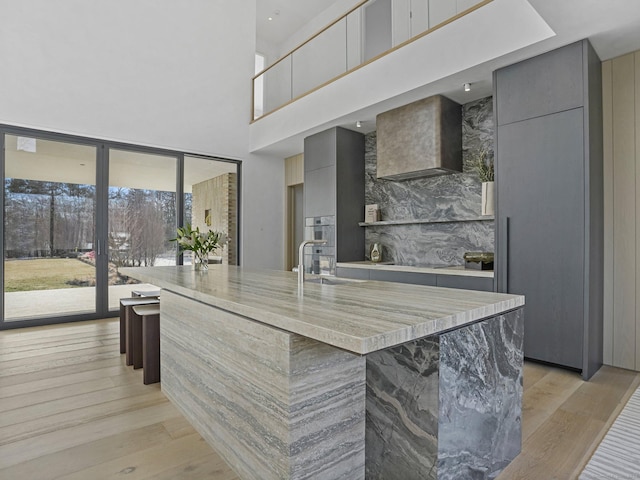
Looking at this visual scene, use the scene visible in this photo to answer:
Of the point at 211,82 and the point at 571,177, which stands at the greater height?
the point at 211,82

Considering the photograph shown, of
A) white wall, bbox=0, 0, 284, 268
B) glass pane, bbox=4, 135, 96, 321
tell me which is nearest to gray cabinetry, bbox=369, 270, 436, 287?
white wall, bbox=0, 0, 284, 268

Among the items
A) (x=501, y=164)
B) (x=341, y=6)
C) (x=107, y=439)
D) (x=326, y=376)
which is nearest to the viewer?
(x=326, y=376)

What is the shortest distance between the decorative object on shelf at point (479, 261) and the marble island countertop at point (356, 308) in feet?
6.03

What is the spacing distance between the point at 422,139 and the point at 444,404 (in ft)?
10.9

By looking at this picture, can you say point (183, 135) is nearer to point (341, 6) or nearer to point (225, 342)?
point (341, 6)

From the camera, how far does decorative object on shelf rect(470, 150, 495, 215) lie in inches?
143

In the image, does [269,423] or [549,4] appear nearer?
[269,423]

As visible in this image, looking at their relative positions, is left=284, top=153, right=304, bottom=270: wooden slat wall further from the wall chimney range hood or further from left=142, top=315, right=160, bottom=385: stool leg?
left=142, top=315, right=160, bottom=385: stool leg

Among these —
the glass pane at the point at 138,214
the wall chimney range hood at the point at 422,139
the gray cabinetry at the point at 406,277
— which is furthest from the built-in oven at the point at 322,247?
the glass pane at the point at 138,214

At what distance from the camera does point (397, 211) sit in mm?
4969

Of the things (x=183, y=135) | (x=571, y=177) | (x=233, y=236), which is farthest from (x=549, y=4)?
(x=233, y=236)

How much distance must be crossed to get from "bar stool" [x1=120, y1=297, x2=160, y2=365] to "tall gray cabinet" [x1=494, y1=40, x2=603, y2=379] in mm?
3118

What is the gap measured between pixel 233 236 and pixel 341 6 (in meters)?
4.40

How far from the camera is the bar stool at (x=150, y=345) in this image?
275 centimetres
